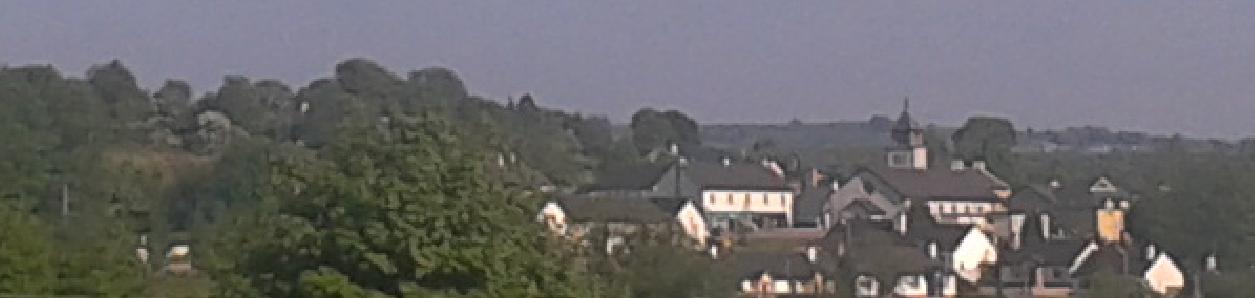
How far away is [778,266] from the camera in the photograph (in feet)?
196

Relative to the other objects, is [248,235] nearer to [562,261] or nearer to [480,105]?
[562,261]

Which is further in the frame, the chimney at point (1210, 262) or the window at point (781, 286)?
the chimney at point (1210, 262)

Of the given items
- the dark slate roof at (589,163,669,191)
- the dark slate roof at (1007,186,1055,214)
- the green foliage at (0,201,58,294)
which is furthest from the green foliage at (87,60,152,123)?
the green foliage at (0,201,58,294)

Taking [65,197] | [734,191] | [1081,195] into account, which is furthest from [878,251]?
[734,191]

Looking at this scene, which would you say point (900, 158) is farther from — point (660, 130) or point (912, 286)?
point (912, 286)

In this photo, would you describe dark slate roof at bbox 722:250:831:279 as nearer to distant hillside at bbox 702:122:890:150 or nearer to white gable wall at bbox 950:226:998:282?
white gable wall at bbox 950:226:998:282

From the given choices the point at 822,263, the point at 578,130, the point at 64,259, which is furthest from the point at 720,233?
the point at 64,259

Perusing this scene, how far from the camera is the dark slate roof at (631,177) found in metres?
90.4

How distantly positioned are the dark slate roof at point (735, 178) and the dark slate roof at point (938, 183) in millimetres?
3965

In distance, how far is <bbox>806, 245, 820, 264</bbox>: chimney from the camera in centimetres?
6134

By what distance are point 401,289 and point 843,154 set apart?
140 m

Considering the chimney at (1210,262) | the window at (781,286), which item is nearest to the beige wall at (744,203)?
the chimney at (1210,262)

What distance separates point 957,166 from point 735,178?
11.6 meters

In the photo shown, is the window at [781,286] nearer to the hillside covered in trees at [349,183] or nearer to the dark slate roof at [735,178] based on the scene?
the hillside covered in trees at [349,183]
